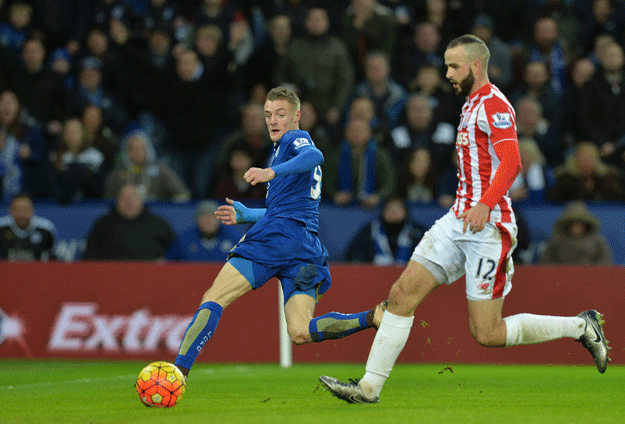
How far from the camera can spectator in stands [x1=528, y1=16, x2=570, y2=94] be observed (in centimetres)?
1246

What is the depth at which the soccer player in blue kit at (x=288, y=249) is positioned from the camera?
5.87m

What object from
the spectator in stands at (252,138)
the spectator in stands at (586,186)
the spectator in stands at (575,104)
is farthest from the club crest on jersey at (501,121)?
the spectator in stands at (575,104)

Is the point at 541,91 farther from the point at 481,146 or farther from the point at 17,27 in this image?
the point at 17,27

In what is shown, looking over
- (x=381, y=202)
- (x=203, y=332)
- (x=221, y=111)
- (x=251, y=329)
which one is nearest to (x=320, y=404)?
(x=203, y=332)

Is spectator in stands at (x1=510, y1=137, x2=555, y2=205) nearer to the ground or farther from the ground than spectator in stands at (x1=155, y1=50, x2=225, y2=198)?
nearer to the ground

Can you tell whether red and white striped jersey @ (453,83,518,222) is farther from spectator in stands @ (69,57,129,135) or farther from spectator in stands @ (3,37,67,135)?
spectator in stands @ (3,37,67,135)

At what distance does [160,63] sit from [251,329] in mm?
4906

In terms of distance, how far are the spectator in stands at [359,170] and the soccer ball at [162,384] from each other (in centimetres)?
567

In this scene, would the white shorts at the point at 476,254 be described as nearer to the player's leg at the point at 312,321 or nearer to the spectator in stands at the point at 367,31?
the player's leg at the point at 312,321

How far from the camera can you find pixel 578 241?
1012cm

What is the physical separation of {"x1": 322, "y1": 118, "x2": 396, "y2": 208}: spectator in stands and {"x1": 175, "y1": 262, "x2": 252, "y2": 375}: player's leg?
5139 mm

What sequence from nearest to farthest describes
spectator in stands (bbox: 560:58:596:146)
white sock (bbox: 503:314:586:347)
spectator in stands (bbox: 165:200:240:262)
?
1. white sock (bbox: 503:314:586:347)
2. spectator in stands (bbox: 165:200:240:262)
3. spectator in stands (bbox: 560:58:596:146)

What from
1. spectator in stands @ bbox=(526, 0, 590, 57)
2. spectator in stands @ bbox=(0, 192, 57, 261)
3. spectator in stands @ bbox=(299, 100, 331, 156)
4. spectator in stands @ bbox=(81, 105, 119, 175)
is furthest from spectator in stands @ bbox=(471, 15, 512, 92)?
spectator in stands @ bbox=(0, 192, 57, 261)

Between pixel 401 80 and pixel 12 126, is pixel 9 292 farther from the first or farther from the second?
pixel 401 80
